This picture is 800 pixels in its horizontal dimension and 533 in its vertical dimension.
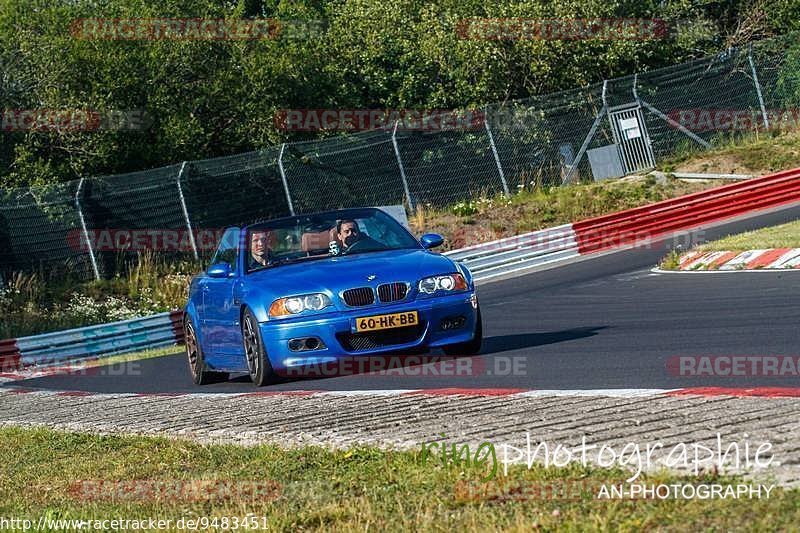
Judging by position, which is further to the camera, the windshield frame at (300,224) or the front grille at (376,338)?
the windshield frame at (300,224)

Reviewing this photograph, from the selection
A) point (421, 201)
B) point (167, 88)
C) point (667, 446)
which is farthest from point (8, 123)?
point (667, 446)

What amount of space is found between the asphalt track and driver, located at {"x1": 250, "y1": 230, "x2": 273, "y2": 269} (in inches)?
43.6

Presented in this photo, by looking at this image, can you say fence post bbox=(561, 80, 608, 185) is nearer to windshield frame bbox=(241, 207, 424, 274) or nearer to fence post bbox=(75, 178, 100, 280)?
fence post bbox=(75, 178, 100, 280)

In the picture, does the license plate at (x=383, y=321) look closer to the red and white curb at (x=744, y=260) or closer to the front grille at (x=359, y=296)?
the front grille at (x=359, y=296)

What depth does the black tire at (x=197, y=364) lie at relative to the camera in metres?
12.5

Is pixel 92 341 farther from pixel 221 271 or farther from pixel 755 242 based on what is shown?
pixel 221 271

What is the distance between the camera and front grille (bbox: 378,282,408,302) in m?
10.5

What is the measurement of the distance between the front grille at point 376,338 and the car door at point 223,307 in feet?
3.97

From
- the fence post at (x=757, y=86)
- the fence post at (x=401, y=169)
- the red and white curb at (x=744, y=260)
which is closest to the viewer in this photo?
the red and white curb at (x=744, y=260)

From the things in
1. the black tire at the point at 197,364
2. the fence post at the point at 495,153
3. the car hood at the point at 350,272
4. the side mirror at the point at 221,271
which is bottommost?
the black tire at the point at 197,364

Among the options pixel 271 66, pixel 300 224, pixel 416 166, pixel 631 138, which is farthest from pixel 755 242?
pixel 271 66

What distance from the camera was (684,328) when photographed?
38.8 ft

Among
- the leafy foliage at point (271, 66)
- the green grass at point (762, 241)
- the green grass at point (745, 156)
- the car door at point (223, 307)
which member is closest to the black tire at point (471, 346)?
the car door at point (223, 307)

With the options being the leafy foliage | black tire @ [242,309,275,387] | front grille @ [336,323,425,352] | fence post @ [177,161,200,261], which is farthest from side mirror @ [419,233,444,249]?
the leafy foliage
